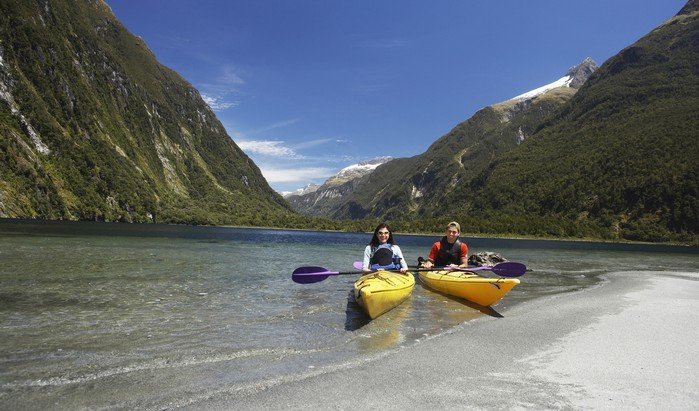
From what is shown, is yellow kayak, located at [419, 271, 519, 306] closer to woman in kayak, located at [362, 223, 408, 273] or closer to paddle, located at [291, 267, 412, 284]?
woman in kayak, located at [362, 223, 408, 273]

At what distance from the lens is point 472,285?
45.6ft

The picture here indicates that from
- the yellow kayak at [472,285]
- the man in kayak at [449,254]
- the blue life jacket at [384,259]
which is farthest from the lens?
the man in kayak at [449,254]

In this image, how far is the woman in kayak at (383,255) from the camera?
1388 centimetres

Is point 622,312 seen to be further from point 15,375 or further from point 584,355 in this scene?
point 15,375

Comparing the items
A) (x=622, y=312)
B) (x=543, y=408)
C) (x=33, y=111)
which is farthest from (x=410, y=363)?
(x=33, y=111)

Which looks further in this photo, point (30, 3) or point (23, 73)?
point (30, 3)

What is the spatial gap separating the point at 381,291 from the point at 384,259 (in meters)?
2.66

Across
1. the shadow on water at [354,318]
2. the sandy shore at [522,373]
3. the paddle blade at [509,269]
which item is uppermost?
the paddle blade at [509,269]

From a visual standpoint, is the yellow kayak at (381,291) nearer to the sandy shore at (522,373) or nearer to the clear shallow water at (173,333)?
the clear shallow water at (173,333)

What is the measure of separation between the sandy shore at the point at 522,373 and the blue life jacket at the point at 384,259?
354 cm

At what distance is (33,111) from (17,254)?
16018 cm

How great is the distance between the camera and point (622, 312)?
515 inches

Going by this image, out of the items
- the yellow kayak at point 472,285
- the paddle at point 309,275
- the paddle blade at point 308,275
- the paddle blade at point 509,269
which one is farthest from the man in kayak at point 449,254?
the paddle blade at point 308,275

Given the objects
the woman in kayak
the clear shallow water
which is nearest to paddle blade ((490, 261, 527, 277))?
the clear shallow water
